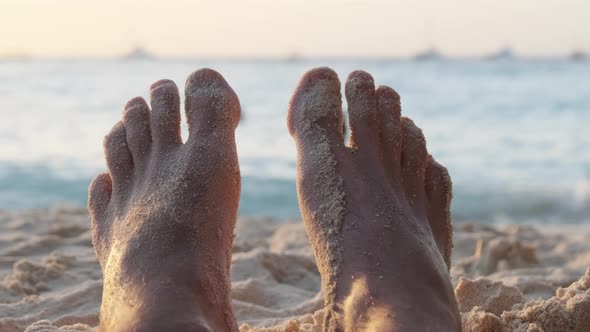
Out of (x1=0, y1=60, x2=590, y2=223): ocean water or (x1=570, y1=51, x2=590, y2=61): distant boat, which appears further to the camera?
(x1=570, y1=51, x2=590, y2=61): distant boat

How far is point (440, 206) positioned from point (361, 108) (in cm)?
32

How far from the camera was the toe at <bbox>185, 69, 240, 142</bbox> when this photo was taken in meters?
1.69

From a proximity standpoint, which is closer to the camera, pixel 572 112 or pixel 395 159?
pixel 395 159

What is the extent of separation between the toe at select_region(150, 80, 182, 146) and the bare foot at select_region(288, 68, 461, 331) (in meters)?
0.30

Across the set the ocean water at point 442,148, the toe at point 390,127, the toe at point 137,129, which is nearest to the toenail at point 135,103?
the toe at point 137,129

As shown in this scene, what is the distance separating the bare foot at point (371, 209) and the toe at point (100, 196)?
499mm

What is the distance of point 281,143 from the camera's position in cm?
767

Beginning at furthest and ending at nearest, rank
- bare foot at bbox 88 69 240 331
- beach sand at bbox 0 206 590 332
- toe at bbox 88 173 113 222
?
1. toe at bbox 88 173 113 222
2. beach sand at bbox 0 206 590 332
3. bare foot at bbox 88 69 240 331

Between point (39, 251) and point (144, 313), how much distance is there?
1.56 meters

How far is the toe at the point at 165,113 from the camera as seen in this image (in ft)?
5.71

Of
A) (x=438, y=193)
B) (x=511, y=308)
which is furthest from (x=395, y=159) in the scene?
(x=511, y=308)

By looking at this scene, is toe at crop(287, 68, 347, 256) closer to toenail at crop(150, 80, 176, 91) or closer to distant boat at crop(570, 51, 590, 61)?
toenail at crop(150, 80, 176, 91)

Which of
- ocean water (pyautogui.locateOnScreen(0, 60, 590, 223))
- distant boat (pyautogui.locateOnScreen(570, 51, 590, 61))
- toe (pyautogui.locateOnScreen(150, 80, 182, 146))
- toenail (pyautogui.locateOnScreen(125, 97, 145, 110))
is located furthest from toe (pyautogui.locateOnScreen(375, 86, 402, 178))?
distant boat (pyautogui.locateOnScreen(570, 51, 590, 61))

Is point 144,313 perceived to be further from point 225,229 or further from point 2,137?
point 2,137
